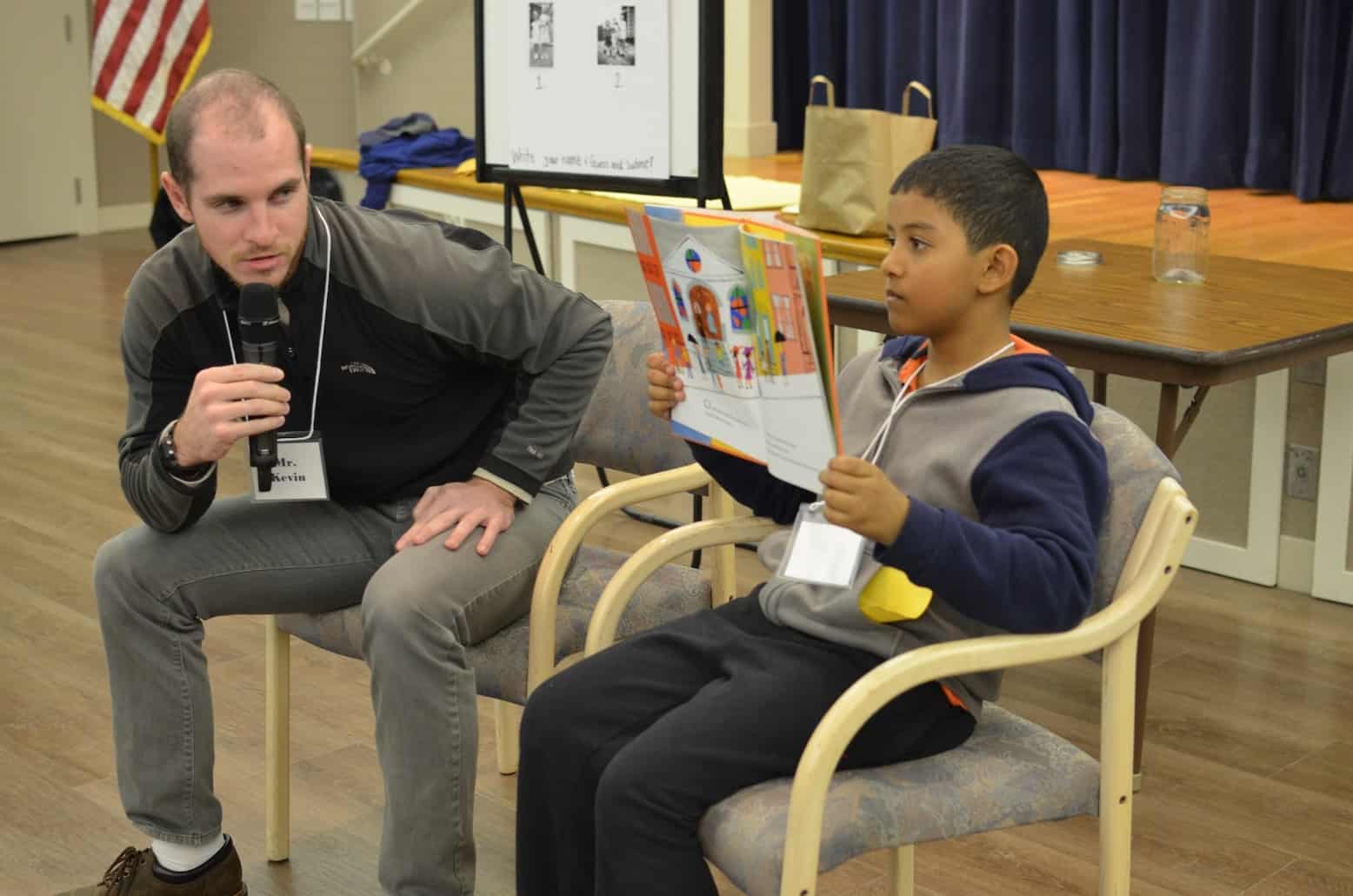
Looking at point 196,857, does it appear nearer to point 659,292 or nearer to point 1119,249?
point 659,292

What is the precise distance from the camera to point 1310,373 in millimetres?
3045

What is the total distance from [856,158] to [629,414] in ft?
4.96

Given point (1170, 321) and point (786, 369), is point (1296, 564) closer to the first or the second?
point (1170, 321)

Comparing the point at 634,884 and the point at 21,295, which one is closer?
the point at 634,884

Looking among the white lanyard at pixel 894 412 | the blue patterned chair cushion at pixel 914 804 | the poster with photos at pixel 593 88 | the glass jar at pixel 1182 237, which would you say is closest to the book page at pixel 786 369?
the white lanyard at pixel 894 412

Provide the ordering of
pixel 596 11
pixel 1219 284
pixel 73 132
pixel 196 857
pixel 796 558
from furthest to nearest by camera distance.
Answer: pixel 73 132, pixel 596 11, pixel 1219 284, pixel 196 857, pixel 796 558

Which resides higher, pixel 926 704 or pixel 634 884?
pixel 926 704

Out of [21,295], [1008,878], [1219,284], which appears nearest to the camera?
[1008,878]

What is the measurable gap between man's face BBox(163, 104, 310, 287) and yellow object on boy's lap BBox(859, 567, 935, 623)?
31.3 inches

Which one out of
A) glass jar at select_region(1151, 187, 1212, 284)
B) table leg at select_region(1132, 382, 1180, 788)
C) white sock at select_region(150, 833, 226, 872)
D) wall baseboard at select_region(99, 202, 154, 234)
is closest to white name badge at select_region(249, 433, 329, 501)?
white sock at select_region(150, 833, 226, 872)

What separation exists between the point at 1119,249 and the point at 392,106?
6203 mm

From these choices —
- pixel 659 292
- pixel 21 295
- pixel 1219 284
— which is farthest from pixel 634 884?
pixel 21 295

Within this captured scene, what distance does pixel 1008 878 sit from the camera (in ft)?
6.96

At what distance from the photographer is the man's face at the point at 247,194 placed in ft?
5.82
